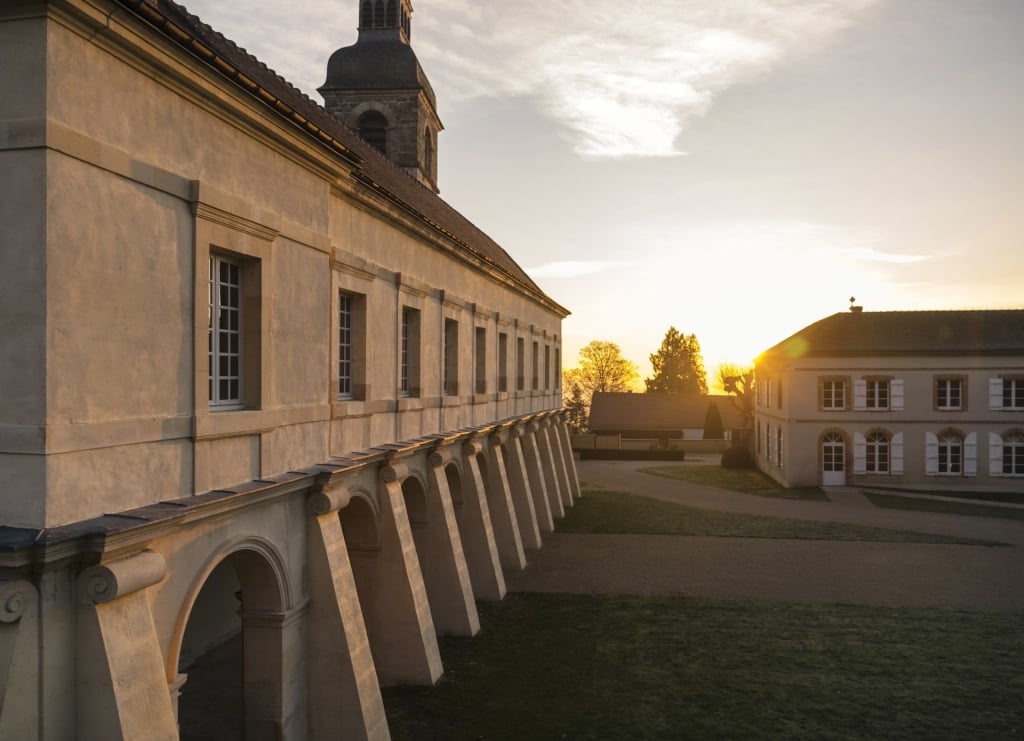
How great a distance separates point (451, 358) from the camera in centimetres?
1834

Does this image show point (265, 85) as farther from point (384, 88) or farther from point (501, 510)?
point (384, 88)

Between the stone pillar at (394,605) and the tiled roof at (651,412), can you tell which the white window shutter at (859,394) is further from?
the stone pillar at (394,605)

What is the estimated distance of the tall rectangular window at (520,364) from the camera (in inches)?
1036

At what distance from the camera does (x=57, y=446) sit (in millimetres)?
6250

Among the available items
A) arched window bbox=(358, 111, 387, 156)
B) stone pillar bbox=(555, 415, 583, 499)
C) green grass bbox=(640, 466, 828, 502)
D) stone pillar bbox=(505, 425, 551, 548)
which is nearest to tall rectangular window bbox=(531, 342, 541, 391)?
stone pillar bbox=(555, 415, 583, 499)

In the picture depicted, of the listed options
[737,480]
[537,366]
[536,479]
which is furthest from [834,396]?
[536,479]

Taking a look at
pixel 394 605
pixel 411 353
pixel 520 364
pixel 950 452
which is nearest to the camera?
pixel 394 605

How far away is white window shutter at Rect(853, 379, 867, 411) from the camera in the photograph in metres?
37.8

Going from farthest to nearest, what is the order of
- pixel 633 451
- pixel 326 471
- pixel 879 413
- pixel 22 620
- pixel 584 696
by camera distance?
pixel 633 451, pixel 879 413, pixel 584 696, pixel 326 471, pixel 22 620

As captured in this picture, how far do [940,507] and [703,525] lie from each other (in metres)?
11.3

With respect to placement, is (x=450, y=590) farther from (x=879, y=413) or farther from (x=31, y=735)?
(x=879, y=413)

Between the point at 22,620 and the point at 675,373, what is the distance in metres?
83.6

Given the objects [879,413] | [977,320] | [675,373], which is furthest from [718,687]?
[675,373]

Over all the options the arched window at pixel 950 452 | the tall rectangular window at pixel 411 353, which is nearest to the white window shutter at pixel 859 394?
the arched window at pixel 950 452
